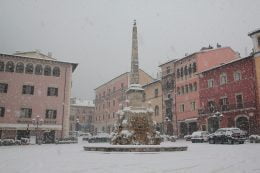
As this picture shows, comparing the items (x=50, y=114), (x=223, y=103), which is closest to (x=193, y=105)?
(x=223, y=103)

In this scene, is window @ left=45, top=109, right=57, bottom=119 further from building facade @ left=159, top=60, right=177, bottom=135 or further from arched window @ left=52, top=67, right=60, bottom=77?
building facade @ left=159, top=60, right=177, bottom=135

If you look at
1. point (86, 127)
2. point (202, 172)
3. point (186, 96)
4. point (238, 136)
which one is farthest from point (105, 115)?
point (202, 172)

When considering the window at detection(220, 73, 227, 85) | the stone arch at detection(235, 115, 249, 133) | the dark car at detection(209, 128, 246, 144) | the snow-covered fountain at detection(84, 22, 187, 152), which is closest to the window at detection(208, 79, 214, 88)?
the window at detection(220, 73, 227, 85)

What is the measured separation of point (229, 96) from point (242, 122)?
11.8 feet

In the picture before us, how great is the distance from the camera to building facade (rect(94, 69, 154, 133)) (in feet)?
178

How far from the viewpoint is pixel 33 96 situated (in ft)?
111

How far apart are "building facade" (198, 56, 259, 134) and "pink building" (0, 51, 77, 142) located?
60.6ft

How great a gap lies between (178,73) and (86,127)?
49.9m

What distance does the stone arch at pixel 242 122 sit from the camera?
2983cm

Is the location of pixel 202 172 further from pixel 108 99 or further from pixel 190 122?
pixel 108 99

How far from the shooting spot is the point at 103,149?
14312mm

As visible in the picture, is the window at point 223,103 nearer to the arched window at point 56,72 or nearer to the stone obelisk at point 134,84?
the stone obelisk at point 134,84

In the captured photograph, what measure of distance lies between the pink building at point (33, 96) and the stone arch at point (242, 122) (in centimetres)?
2105

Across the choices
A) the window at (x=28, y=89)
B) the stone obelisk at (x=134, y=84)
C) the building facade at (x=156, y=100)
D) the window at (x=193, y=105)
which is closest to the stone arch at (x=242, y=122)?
the window at (x=193, y=105)
